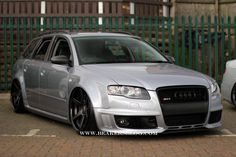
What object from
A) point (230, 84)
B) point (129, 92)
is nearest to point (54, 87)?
point (129, 92)

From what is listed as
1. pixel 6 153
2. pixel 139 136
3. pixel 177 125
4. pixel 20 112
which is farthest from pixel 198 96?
pixel 20 112

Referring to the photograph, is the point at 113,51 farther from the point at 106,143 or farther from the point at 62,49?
the point at 106,143

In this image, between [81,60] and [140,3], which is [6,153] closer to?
[81,60]

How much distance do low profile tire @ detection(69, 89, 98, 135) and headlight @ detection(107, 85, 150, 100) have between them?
41cm

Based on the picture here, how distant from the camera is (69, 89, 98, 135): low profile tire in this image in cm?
761

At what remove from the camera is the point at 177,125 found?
24.6 feet

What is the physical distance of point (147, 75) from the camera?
25.2 feet

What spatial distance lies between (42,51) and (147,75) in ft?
9.53

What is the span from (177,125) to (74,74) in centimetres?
181

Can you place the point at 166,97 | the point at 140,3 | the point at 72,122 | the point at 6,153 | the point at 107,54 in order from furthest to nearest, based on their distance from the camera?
the point at 140,3 < the point at 107,54 < the point at 72,122 < the point at 166,97 < the point at 6,153

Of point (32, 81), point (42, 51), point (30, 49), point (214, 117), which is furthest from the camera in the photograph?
point (30, 49)

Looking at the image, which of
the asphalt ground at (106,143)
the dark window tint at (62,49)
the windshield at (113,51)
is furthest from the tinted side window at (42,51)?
the asphalt ground at (106,143)

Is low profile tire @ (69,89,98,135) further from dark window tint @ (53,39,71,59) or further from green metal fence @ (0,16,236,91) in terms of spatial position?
green metal fence @ (0,16,236,91)

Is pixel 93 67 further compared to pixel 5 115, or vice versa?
pixel 5 115
